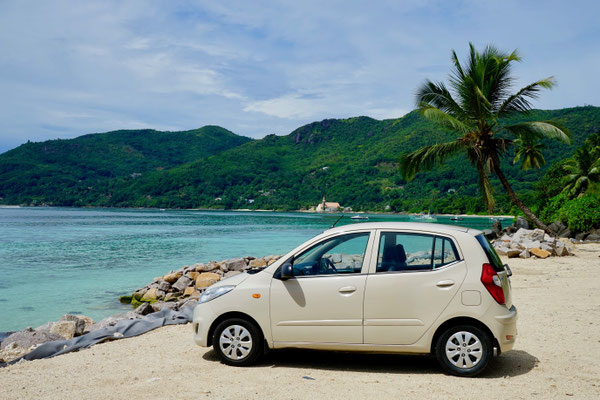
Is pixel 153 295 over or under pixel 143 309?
under

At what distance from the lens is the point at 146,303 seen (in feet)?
39.3

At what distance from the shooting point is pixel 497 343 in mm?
5527

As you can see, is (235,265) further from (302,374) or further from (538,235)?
(538,235)

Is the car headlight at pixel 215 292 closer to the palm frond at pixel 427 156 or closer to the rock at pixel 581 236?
the palm frond at pixel 427 156

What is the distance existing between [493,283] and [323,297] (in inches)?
77.6

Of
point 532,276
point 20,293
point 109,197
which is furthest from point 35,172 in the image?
point 532,276

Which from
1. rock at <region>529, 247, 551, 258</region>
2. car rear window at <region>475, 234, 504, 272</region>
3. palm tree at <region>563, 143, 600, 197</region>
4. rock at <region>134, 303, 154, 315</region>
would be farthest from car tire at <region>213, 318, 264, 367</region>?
palm tree at <region>563, 143, 600, 197</region>

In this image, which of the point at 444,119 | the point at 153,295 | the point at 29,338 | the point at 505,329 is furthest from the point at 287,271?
the point at 444,119

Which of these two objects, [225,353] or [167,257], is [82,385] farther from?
[167,257]

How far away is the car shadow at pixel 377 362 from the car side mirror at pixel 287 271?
3.84ft

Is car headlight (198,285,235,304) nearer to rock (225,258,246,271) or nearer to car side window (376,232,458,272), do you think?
car side window (376,232,458,272)

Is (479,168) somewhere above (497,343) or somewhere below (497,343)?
above

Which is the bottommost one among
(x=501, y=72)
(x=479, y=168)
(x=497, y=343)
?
(x=497, y=343)

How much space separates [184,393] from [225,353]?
103 cm
